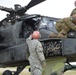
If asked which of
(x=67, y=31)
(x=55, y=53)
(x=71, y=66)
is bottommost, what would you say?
(x=71, y=66)

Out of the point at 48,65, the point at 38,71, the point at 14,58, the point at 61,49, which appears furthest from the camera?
the point at 14,58

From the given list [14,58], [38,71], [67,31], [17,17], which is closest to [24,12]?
[17,17]

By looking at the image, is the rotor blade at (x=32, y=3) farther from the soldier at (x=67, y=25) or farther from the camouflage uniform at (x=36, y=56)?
the camouflage uniform at (x=36, y=56)

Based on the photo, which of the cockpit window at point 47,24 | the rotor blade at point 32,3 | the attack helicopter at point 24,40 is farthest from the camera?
the rotor blade at point 32,3

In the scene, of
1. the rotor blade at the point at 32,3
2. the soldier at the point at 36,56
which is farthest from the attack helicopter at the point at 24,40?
the soldier at the point at 36,56

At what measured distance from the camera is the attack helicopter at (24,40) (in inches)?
321

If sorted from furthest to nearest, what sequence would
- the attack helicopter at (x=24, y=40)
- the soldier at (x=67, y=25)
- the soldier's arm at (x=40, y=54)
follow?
the soldier at (x=67, y=25) → the attack helicopter at (x=24, y=40) → the soldier's arm at (x=40, y=54)

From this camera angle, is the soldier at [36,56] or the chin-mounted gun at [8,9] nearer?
the soldier at [36,56]

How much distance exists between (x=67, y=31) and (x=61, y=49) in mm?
681

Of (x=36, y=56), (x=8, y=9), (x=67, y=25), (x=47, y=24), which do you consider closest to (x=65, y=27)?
(x=67, y=25)

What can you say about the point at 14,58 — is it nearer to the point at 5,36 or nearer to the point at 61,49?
the point at 5,36

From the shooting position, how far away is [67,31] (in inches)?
333

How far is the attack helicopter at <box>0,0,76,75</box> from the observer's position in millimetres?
8164

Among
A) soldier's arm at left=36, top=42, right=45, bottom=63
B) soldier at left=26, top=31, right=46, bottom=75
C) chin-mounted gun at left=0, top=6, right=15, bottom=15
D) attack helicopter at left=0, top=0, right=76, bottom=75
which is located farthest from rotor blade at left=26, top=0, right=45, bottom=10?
soldier's arm at left=36, top=42, right=45, bottom=63
